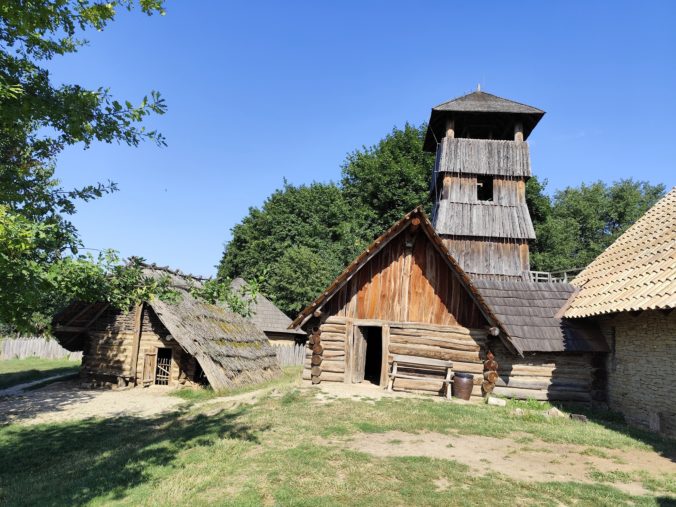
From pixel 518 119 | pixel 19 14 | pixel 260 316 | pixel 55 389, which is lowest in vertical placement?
pixel 55 389

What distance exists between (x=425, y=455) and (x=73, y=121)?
8.47 meters

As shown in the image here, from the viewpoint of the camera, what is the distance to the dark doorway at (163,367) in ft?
60.7

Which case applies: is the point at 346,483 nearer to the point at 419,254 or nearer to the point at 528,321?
the point at 419,254

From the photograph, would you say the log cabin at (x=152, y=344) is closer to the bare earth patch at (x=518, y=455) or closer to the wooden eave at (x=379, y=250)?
the wooden eave at (x=379, y=250)

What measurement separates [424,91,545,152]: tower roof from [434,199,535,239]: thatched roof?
16.6 ft

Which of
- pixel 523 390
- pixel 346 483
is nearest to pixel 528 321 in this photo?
pixel 523 390

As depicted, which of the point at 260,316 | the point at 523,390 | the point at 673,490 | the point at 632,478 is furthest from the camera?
the point at 260,316

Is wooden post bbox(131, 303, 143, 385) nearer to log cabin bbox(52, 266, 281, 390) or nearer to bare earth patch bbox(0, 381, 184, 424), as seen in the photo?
log cabin bbox(52, 266, 281, 390)

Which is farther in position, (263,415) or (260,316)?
(260,316)

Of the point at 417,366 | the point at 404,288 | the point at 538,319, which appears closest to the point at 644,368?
the point at 538,319

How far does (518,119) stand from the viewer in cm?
2597

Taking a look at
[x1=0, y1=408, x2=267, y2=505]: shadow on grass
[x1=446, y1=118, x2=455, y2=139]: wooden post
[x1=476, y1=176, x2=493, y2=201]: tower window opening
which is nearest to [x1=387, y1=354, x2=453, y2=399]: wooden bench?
[x1=0, y1=408, x2=267, y2=505]: shadow on grass

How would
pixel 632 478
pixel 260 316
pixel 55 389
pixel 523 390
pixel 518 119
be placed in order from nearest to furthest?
pixel 632 478 < pixel 523 390 < pixel 55 389 < pixel 518 119 < pixel 260 316

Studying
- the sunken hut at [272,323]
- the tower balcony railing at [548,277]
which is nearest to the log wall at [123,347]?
the sunken hut at [272,323]
